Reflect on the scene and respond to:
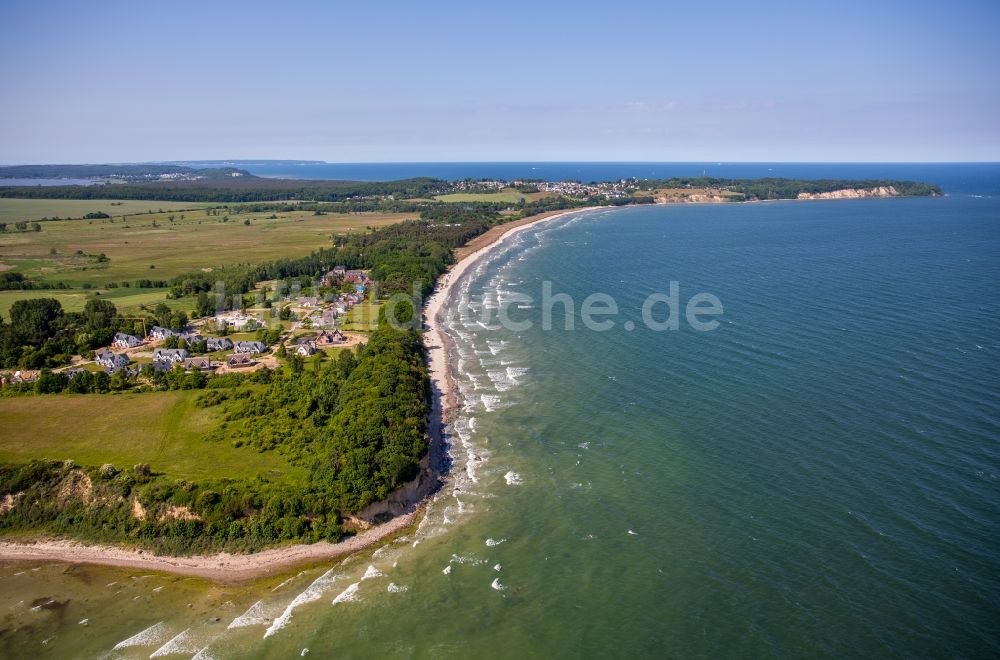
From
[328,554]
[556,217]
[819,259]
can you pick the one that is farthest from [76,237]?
[819,259]

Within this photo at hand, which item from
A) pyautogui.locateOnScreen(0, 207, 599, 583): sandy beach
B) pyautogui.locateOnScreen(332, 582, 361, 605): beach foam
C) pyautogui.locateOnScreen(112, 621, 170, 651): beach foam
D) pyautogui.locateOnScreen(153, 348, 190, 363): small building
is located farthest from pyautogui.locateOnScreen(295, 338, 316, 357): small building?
pyautogui.locateOnScreen(112, 621, 170, 651): beach foam

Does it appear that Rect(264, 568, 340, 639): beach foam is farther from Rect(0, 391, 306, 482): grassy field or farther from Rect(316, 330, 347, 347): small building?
Rect(316, 330, 347, 347): small building

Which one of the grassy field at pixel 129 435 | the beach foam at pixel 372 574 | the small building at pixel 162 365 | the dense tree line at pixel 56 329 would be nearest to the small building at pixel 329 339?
the small building at pixel 162 365

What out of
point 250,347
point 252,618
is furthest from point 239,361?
point 252,618

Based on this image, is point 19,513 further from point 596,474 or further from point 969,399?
point 969,399

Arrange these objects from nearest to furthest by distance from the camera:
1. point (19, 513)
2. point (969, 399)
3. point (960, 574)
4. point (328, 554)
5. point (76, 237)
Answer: point (960, 574)
point (328, 554)
point (19, 513)
point (969, 399)
point (76, 237)
